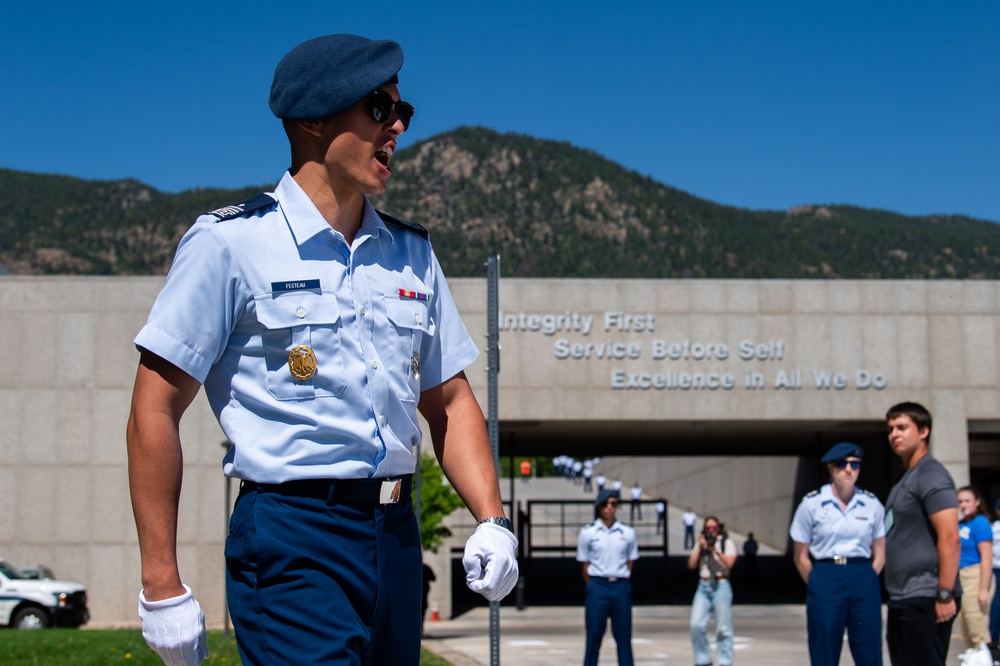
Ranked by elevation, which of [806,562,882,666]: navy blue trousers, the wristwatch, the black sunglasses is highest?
the black sunglasses

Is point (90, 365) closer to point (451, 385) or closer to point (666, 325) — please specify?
point (666, 325)

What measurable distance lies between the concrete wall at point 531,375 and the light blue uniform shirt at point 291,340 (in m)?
22.3

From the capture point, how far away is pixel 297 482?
2852 mm

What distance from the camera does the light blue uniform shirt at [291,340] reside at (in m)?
2.86

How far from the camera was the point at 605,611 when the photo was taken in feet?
40.4

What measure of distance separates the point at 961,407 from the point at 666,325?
6.07m

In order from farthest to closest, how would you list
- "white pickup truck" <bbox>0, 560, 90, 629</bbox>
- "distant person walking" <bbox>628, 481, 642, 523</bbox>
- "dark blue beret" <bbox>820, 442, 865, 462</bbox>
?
1. "distant person walking" <bbox>628, 481, 642, 523</bbox>
2. "white pickup truck" <bbox>0, 560, 90, 629</bbox>
3. "dark blue beret" <bbox>820, 442, 865, 462</bbox>

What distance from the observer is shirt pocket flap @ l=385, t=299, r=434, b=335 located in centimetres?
310

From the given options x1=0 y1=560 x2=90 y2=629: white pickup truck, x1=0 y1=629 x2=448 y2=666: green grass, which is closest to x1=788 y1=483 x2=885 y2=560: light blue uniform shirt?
x1=0 y1=629 x2=448 y2=666: green grass

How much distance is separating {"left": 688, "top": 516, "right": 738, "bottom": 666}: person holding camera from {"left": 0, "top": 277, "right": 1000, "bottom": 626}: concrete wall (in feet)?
40.1

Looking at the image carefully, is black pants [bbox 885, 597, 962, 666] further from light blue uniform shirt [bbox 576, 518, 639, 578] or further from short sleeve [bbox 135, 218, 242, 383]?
short sleeve [bbox 135, 218, 242, 383]

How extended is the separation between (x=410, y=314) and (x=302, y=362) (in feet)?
1.11

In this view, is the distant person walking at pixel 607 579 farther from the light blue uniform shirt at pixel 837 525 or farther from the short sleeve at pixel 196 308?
the short sleeve at pixel 196 308

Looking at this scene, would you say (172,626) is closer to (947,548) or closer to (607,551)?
(947,548)
